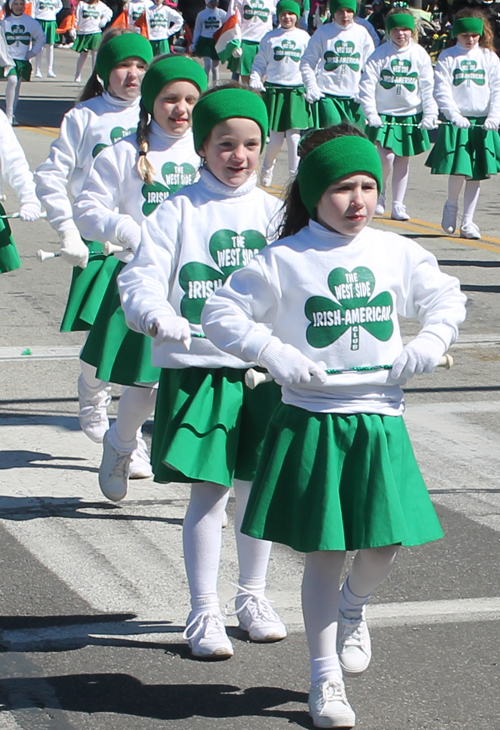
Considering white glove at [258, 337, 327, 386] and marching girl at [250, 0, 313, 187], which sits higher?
white glove at [258, 337, 327, 386]

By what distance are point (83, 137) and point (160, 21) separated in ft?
64.1

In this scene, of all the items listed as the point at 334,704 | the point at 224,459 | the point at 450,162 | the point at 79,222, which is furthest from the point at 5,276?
the point at 334,704

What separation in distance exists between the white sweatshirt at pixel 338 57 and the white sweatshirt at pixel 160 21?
412 inches

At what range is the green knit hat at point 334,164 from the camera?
356 cm

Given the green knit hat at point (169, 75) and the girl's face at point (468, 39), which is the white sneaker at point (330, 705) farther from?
the girl's face at point (468, 39)

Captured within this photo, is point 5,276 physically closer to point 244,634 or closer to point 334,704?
point 244,634

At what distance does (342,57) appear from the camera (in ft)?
47.2

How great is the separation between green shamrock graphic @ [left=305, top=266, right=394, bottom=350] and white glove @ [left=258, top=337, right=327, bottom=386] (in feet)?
0.60

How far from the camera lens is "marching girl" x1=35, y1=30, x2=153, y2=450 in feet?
18.6

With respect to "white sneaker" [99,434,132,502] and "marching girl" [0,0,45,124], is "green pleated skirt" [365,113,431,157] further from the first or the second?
"marching girl" [0,0,45,124]

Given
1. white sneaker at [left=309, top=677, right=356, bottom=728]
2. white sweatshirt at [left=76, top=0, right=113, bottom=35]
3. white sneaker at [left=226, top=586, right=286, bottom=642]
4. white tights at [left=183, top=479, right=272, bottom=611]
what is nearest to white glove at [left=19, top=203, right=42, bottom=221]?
white tights at [left=183, top=479, right=272, bottom=611]

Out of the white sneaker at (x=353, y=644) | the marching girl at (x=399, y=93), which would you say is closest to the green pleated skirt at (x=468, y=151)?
the marching girl at (x=399, y=93)

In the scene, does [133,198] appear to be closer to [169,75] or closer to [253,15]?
[169,75]

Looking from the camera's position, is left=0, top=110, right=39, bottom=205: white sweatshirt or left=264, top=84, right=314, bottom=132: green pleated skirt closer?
left=0, top=110, right=39, bottom=205: white sweatshirt
